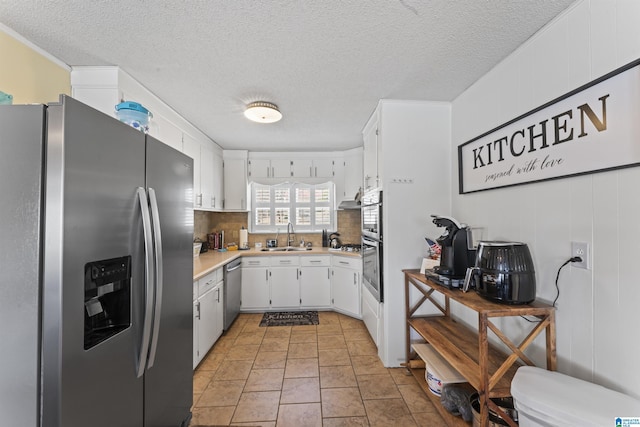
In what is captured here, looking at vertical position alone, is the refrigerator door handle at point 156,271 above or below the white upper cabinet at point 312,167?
below

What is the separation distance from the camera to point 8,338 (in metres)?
0.82

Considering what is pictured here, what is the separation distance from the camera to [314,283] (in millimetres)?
3842

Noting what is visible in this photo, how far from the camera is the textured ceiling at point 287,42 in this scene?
4.36 ft

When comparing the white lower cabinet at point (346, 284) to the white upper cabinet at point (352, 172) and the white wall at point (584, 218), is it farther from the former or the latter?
the white wall at point (584, 218)

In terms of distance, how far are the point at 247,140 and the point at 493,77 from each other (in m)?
2.79

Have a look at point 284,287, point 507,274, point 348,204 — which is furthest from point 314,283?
point 507,274

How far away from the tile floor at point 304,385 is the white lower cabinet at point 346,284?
47cm

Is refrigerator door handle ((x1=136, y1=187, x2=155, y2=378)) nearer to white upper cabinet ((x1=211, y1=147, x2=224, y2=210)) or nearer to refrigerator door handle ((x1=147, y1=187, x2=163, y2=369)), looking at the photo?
refrigerator door handle ((x1=147, y1=187, x2=163, y2=369))

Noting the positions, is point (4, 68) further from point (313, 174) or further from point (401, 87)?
point (313, 174)

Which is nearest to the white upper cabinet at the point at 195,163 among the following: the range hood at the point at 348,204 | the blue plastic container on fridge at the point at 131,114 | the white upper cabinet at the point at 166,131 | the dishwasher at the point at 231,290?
the white upper cabinet at the point at 166,131

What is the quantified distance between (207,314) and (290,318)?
4.26 feet

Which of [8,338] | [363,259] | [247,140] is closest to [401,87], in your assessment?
[363,259]

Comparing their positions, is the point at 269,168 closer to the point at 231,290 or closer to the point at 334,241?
the point at 334,241

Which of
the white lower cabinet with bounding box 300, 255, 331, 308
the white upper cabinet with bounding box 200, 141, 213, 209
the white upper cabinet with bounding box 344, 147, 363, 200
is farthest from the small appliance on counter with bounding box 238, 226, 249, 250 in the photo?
the white upper cabinet with bounding box 344, 147, 363, 200
